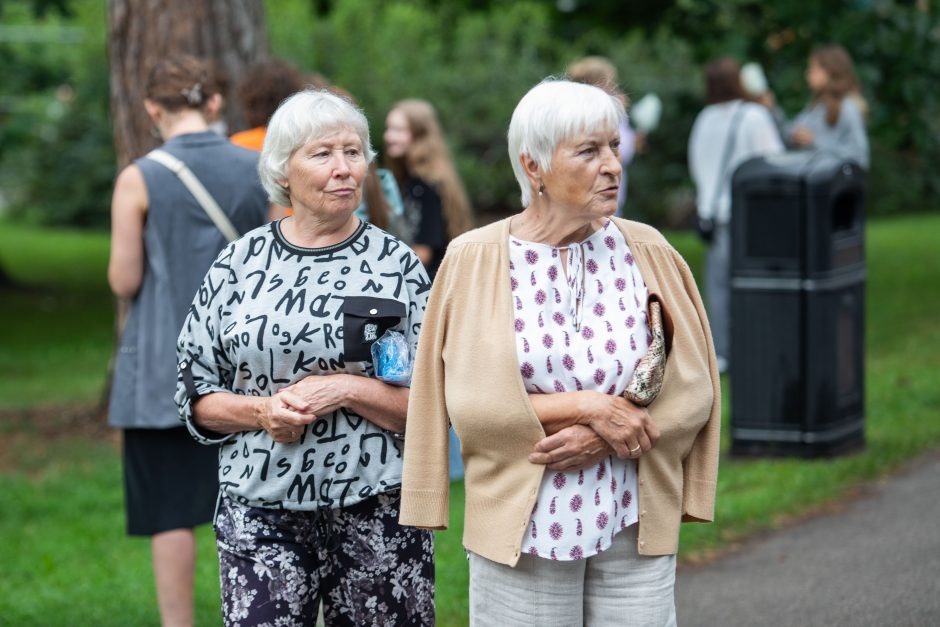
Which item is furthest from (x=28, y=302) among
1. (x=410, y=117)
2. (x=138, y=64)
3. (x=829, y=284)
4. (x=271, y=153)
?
(x=271, y=153)

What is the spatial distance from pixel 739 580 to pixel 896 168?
22683 mm

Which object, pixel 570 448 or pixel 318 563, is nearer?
pixel 570 448

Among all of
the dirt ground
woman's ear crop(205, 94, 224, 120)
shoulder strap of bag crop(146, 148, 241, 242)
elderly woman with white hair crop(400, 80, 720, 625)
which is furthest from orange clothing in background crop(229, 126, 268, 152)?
the dirt ground

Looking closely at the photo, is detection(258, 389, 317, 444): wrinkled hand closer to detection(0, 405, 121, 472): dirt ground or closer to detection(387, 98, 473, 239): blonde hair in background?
detection(387, 98, 473, 239): blonde hair in background

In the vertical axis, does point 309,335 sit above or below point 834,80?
below

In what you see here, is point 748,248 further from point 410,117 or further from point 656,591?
point 656,591

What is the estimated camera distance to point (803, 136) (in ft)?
32.2

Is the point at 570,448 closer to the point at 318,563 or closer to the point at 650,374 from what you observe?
the point at 650,374

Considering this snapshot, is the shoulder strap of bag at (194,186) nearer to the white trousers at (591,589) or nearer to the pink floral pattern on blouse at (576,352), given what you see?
the pink floral pattern on blouse at (576,352)

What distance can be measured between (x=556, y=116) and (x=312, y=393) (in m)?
0.92

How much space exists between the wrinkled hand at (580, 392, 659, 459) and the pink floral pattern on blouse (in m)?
0.06

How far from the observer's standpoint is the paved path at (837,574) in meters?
5.23

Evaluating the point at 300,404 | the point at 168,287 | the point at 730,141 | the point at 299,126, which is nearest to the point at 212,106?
the point at 168,287

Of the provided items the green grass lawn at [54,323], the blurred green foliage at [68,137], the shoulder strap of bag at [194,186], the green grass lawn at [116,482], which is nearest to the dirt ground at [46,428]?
the green grass lawn at [116,482]
